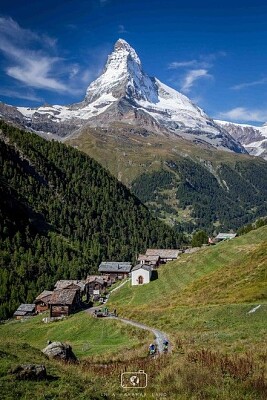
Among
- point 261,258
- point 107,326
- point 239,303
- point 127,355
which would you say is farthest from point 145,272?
point 127,355

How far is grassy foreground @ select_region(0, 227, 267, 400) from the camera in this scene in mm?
22141

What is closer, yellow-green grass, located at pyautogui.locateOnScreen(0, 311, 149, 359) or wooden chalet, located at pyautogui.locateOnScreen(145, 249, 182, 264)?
yellow-green grass, located at pyautogui.locateOnScreen(0, 311, 149, 359)

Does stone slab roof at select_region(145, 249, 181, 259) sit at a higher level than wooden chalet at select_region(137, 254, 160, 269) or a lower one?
higher

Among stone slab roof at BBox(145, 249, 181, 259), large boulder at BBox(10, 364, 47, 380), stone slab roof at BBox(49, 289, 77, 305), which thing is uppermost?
stone slab roof at BBox(145, 249, 181, 259)

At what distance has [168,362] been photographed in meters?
29.3

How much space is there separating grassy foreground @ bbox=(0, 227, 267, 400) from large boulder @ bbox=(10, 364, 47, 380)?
67cm

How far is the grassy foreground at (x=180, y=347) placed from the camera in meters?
22.1

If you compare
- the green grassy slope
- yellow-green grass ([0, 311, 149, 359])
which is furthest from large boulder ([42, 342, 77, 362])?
the green grassy slope

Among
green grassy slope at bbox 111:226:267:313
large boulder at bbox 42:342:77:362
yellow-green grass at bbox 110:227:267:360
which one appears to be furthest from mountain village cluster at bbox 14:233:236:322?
large boulder at bbox 42:342:77:362

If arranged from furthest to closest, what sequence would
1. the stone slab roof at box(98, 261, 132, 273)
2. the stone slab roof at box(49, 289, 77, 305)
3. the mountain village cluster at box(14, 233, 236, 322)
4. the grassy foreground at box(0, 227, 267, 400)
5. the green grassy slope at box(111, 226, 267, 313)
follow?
the stone slab roof at box(98, 261, 132, 273) < the mountain village cluster at box(14, 233, 236, 322) < the stone slab roof at box(49, 289, 77, 305) < the green grassy slope at box(111, 226, 267, 313) < the grassy foreground at box(0, 227, 267, 400)

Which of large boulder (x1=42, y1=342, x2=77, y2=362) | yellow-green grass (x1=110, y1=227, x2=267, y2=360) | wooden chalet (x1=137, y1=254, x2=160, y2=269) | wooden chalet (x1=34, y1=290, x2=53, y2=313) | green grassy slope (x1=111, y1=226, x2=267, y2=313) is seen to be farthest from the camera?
wooden chalet (x1=137, y1=254, x2=160, y2=269)

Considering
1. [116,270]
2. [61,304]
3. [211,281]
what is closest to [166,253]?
[116,270]

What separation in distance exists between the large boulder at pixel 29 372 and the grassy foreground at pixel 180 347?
67 centimetres

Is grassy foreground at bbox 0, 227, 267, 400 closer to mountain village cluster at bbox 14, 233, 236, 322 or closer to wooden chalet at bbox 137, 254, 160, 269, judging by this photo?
mountain village cluster at bbox 14, 233, 236, 322
